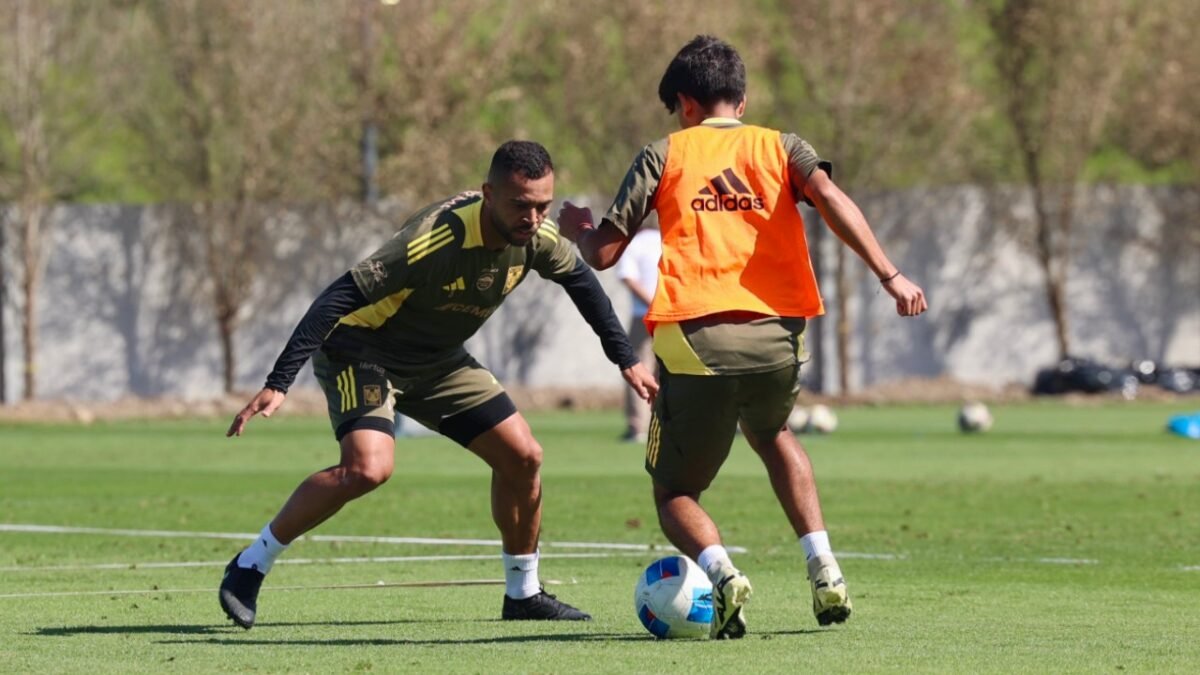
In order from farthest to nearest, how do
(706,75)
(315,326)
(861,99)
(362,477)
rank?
(861,99)
(362,477)
(315,326)
(706,75)

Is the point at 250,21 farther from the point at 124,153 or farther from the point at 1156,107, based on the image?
the point at 1156,107

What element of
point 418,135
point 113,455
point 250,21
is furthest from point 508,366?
point 113,455

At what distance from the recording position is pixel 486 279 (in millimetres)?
8781

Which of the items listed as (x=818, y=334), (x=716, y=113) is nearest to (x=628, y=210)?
(x=716, y=113)

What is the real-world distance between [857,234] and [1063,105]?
115ft

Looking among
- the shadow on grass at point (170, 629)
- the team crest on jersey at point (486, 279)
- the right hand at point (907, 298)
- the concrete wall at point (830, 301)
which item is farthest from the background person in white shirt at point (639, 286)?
the concrete wall at point (830, 301)

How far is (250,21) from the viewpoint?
3909cm

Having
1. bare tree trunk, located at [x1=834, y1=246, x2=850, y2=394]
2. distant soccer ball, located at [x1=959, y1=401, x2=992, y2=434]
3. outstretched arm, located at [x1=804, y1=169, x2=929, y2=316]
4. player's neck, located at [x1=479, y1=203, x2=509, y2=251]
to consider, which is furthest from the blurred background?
outstretched arm, located at [x1=804, y1=169, x2=929, y2=316]

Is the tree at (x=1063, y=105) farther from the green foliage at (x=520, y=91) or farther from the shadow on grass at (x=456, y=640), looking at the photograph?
the shadow on grass at (x=456, y=640)

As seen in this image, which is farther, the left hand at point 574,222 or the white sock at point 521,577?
the white sock at point 521,577

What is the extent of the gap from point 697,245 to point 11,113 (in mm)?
32485

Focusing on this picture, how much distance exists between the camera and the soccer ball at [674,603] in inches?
319

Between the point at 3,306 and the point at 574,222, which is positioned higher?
the point at 574,222

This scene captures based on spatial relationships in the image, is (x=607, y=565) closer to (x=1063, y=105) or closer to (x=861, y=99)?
(x=861, y=99)
